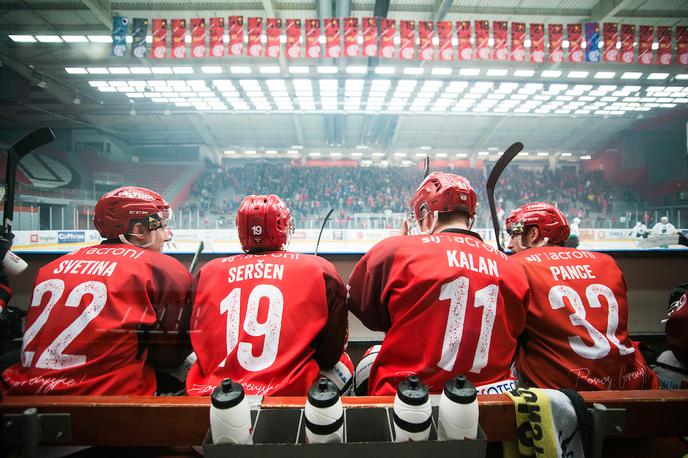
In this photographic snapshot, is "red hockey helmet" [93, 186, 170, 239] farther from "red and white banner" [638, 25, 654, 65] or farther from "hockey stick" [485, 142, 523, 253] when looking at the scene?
"red and white banner" [638, 25, 654, 65]

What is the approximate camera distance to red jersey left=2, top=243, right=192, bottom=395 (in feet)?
3.52

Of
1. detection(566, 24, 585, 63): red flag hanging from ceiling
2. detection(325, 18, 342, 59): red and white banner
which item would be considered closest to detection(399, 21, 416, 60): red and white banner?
detection(325, 18, 342, 59): red and white banner

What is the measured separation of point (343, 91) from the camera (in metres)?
4.26

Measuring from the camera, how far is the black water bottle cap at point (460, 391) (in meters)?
0.64

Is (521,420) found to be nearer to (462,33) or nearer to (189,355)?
(189,355)

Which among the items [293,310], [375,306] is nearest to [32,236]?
[293,310]

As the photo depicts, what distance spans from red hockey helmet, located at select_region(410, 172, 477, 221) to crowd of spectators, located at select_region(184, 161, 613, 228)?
2941 millimetres

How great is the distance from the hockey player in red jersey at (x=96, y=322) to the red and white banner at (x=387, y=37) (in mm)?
4451

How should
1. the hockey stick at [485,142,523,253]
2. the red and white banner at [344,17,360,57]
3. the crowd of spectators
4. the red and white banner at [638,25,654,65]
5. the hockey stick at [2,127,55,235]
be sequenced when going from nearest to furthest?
the hockey stick at [2,127,55,235]
the hockey stick at [485,142,523,253]
the red and white banner at [638,25,654,65]
the crowd of spectators
the red and white banner at [344,17,360,57]

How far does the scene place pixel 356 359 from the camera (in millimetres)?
2635

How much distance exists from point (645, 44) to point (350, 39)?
3.83 metres

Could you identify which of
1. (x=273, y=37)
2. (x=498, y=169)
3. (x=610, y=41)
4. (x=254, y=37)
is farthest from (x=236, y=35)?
(x=610, y=41)

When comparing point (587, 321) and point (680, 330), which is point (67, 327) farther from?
point (680, 330)

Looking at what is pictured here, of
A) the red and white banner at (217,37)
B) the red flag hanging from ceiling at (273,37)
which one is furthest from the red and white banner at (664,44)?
the red and white banner at (217,37)
